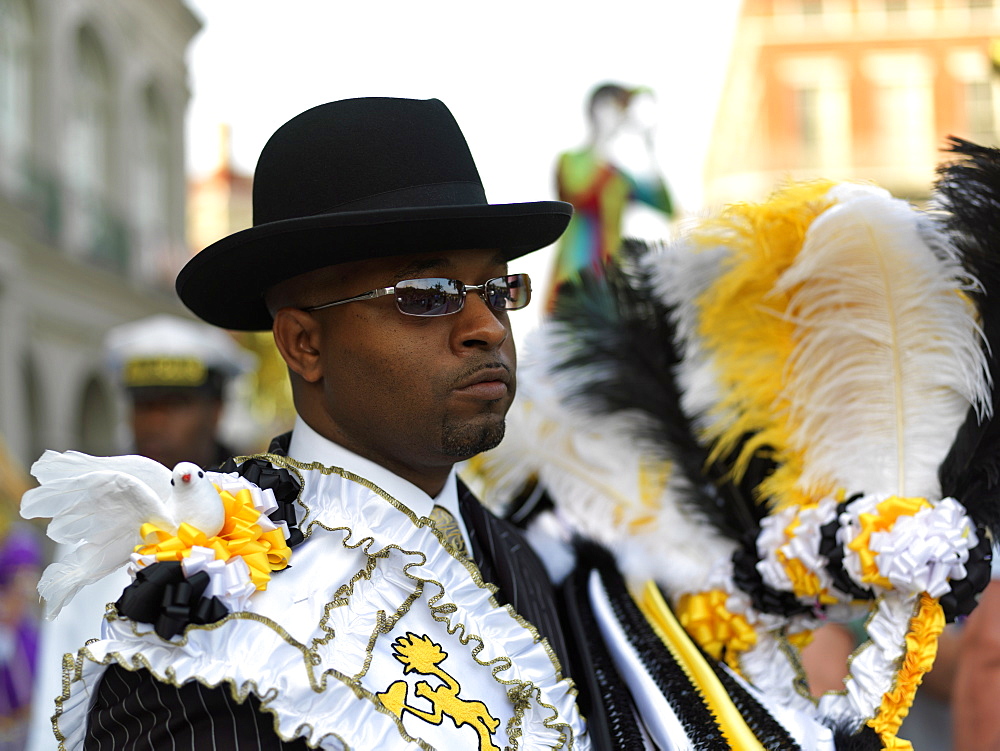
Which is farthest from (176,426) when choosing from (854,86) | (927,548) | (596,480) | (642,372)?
(854,86)

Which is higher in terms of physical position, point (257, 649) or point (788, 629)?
point (257, 649)

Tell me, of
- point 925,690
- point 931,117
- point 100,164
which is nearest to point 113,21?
point 100,164

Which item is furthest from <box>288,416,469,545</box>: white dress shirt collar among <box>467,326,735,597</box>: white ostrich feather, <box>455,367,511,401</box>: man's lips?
<box>467,326,735,597</box>: white ostrich feather

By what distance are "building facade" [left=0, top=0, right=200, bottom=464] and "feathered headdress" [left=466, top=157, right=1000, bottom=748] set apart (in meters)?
9.71

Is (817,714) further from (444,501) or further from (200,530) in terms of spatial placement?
(200,530)

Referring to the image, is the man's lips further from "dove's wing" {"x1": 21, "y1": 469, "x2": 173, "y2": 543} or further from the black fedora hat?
"dove's wing" {"x1": 21, "y1": 469, "x2": 173, "y2": 543}

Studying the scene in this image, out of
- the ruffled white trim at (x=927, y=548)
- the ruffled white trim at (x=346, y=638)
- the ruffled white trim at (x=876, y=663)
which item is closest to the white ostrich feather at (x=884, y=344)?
the ruffled white trim at (x=927, y=548)

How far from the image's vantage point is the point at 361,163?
70.5 inches

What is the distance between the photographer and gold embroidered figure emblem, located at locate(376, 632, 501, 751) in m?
1.59

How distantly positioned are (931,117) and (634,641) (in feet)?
91.8

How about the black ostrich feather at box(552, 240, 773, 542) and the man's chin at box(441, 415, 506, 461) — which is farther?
the black ostrich feather at box(552, 240, 773, 542)

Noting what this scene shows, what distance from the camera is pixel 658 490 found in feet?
7.70

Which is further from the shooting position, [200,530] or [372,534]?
[372,534]

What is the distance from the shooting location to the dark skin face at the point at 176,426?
4.05 metres
